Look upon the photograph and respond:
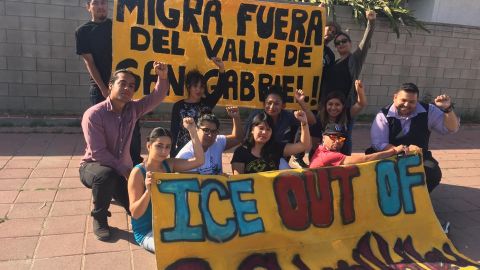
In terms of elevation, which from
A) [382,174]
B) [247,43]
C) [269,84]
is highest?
[247,43]

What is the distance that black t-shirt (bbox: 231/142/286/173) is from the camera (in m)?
3.58

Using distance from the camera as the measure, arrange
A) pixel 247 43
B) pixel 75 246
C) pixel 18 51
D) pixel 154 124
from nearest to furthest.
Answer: pixel 75 246, pixel 247 43, pixel 18 51, pixel 154 124

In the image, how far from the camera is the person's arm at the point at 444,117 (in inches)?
146

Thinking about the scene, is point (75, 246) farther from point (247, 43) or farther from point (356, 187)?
point (247, 43)

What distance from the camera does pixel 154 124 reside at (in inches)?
274

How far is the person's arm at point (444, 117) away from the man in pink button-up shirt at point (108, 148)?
8.97 ft

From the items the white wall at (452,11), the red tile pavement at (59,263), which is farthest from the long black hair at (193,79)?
the white wall at (452,11)

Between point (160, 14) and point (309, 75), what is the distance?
1.74 metres

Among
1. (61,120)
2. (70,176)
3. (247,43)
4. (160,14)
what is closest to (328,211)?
(247,43)

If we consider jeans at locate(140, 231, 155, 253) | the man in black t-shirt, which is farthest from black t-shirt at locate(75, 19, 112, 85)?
jeans at locate(140, 231, 155, 253)

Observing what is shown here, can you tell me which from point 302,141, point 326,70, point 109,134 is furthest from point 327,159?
point 109,134

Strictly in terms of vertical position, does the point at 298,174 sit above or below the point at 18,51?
below

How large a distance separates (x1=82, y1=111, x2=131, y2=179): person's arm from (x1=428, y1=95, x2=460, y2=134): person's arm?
2833 mm

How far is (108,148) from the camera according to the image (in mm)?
3408
